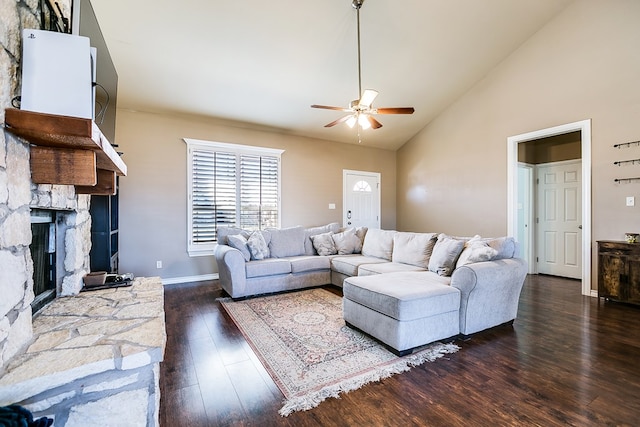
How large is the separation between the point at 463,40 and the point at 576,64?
155 centimetres

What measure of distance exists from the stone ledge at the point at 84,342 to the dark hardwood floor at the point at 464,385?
1.67 ft

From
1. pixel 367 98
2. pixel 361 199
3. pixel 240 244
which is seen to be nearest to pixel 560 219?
pixel 361 199

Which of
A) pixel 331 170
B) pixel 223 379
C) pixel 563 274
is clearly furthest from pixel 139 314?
pixel 563 274

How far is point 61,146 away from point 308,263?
317cm

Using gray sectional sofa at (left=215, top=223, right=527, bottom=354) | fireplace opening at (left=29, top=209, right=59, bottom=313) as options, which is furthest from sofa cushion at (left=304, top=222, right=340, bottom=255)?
fireplace opening at (left=29, top=209, right=59, bottom=313)

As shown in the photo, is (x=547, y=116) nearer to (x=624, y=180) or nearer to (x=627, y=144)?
(x=627, y=144)

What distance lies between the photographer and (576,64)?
4.00 metres

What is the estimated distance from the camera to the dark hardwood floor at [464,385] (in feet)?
5.29

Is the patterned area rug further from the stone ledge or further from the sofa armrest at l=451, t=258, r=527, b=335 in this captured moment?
the stone ledge

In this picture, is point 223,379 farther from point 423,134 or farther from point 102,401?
point 423,134

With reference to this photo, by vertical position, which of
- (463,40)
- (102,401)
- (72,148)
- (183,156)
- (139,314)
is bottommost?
(102,401)

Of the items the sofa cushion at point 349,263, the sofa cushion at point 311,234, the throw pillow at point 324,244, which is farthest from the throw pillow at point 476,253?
the sofa cushion at point 311,234

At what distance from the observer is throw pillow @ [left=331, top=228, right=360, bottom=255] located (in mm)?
4793

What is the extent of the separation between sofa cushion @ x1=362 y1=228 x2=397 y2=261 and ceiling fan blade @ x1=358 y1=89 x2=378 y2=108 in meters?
2.02
